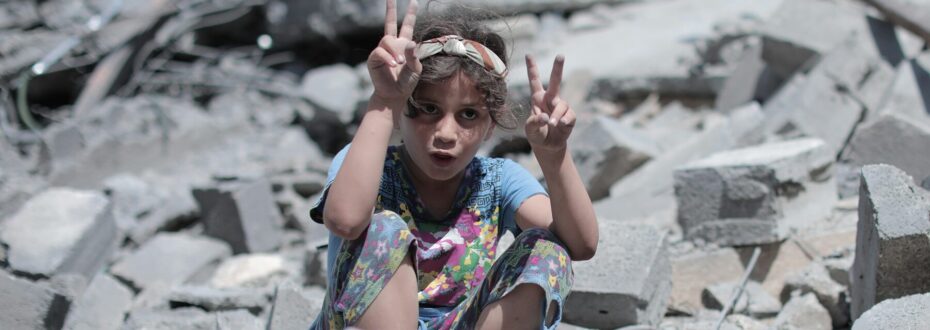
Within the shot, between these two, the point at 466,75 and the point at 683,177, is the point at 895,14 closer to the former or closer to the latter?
the point at 683,177

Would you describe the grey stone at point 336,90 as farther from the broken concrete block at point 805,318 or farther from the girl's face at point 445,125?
the girl's face at point 445,125

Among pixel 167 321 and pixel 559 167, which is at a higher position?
pixel 559 167

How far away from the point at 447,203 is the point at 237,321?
3.41ft

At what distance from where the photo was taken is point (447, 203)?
2.74 metres

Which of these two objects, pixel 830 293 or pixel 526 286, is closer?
pixel 526 286

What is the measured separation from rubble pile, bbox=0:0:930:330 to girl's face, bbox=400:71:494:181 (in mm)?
360

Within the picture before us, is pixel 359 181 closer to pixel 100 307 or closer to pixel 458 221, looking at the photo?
pixel 458 221

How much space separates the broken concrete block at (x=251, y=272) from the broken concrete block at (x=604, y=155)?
1.67 metres

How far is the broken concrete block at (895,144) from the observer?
4.05 metres

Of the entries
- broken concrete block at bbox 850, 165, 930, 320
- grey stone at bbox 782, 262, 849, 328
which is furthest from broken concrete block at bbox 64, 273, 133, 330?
broken concrete block at bbox 850, 165, 930, 320

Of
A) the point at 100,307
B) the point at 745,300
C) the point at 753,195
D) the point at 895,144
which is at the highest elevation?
the point at 895,144

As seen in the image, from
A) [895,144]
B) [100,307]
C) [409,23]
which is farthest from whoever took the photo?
[895,144]

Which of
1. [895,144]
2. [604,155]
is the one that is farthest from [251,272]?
Answer: [895,144]

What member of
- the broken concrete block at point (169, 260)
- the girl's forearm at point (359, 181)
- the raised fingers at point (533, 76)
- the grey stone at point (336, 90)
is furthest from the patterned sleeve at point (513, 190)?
the grey stone at point (336, 90)
